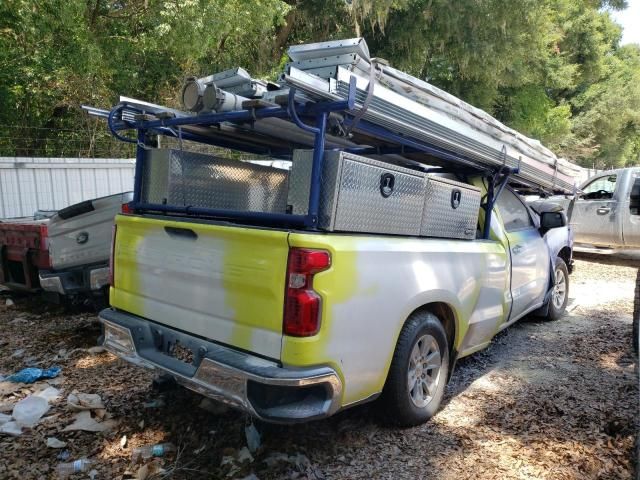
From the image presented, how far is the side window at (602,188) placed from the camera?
10.6 metres

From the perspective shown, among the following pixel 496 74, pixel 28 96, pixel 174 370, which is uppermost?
pixel 496 74

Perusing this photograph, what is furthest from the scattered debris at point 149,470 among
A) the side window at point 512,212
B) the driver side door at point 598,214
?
the driver side door at point 598,214

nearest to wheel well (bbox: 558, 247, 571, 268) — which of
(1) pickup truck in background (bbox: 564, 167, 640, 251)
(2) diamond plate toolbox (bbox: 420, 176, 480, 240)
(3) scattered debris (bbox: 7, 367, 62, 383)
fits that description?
(2) diamond plate toolbox (bbox: 420, 176, 480, 240)

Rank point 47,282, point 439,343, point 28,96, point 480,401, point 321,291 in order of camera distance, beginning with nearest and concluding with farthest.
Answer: point 321,291 < point 439,343 < point 480,401 < point 47,282 < point 28,96

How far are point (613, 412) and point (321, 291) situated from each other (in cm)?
255

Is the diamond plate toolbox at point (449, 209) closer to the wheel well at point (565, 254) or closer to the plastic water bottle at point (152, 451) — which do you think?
the plastic water bottle at point (152, 451)

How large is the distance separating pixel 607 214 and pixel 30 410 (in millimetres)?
10568

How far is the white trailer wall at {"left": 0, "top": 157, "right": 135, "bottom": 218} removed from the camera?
29.7ft

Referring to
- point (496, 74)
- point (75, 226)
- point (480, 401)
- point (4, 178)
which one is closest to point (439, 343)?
point (480, 401)

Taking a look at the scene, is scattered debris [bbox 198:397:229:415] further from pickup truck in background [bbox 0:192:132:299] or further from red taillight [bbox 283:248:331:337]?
pickup truck in background [bbox 0:192:132:299]

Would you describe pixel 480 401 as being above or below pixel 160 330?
below

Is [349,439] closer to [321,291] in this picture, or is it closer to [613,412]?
[321,291]

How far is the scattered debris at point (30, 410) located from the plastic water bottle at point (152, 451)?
900 mm

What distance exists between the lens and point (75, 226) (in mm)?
5680
